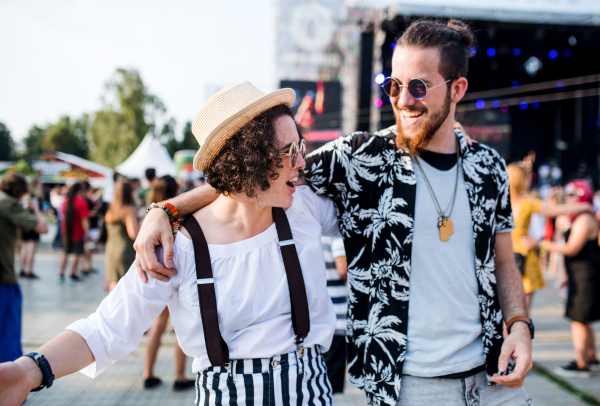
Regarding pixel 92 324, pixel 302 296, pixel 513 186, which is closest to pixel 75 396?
pixel 92 324

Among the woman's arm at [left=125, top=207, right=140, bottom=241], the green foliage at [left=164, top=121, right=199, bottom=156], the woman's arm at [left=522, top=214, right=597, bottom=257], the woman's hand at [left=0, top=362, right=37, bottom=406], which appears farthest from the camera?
the green foliage at [left=164, top=121, right=199, bottom=156]

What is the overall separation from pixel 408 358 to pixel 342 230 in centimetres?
53

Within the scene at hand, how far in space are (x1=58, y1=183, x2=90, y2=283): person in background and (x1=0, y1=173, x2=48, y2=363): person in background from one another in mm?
3783

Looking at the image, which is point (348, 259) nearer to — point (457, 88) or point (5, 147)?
point (457, 88)

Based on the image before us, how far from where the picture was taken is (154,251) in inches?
50.9

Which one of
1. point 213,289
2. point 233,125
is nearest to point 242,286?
point 213,289

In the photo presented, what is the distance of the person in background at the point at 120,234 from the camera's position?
4805 millimetres

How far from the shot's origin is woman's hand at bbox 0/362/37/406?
100cm

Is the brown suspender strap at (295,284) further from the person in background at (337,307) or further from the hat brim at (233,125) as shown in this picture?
the person in background at (337,307)

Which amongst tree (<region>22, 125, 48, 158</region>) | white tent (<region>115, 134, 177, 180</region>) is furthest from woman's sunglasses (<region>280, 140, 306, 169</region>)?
tree (<region>22, 125, 48, 158</region>)

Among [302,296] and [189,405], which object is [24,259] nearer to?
[189,405]

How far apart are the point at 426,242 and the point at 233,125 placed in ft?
2.61

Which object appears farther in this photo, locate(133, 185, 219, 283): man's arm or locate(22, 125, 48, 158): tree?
locate(22, 125, 48, 158): tree

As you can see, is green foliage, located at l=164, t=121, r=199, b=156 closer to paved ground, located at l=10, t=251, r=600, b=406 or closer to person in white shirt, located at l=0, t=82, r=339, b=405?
paved ground, located at l=10, t=251, r=600, b=406
